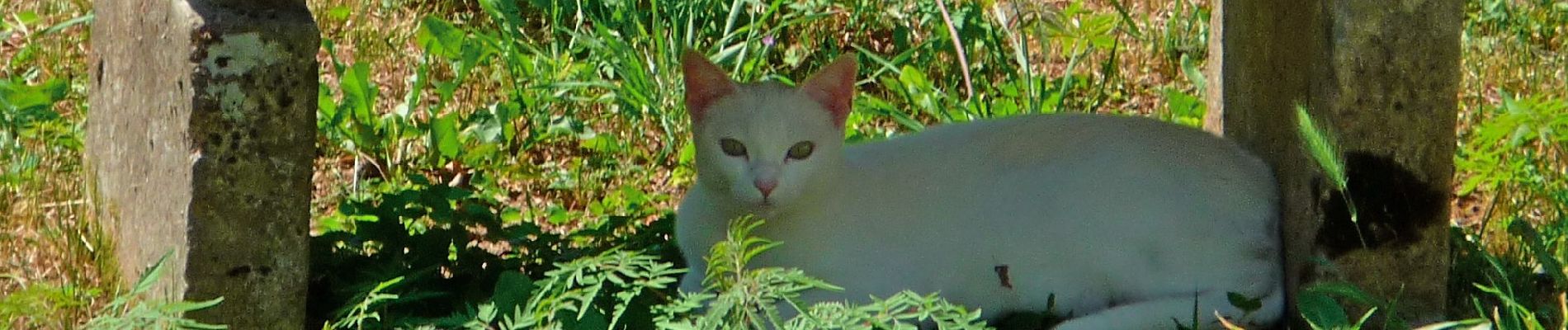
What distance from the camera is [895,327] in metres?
2.08

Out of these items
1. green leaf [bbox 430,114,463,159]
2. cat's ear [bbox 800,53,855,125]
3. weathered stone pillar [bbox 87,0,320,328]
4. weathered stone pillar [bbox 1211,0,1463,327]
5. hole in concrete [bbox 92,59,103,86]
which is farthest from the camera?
green leaf [bbox 430,114,463,159]

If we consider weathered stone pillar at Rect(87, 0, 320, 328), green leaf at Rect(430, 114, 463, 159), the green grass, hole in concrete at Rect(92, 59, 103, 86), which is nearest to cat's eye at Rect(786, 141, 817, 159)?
the green grass

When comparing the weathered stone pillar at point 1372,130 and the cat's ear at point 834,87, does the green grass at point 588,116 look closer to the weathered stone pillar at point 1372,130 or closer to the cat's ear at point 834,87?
the weathered stone pillar at point 1372,130

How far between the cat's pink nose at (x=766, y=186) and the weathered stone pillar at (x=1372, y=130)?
0.79m

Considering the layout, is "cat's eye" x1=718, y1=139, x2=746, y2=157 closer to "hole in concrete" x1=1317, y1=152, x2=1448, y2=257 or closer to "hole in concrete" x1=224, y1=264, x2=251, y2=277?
"hole in concrete" x1=224, y1=264, x2=251, y2=277

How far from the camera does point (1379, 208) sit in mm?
2518

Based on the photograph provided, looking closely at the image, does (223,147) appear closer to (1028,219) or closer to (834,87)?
(834,87)

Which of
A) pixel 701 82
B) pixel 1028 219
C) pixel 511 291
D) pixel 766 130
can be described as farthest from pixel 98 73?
pixel 1028 219

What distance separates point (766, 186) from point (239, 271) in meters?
0.75

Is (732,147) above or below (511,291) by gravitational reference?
above

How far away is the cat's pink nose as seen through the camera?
242cm

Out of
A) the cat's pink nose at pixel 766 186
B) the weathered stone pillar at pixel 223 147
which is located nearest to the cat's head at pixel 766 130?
the cat's pink nose at pixel 766 186

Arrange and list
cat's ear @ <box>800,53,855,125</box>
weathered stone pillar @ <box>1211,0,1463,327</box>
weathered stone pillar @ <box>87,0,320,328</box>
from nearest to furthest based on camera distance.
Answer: weathered stone pillar @ <box>87,0,320,328</box> → weathered stone pillar @ <box>1211,0,1463,327</box> → cat's ear @ <box>800,53,855,125</box>

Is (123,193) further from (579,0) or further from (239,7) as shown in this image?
(579,0)
